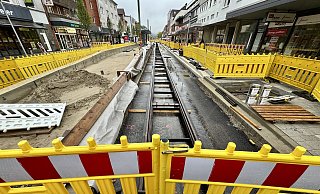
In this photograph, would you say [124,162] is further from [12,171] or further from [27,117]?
[27,117]

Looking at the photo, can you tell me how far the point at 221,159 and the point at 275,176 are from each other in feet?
1.94

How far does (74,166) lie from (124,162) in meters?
0.48

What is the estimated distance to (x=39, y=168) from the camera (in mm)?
1252

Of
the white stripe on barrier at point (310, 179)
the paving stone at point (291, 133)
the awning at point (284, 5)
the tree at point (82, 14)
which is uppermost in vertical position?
the tree at point (82, 14)

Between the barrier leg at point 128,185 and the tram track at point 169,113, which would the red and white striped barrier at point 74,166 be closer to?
the barrier leg at point 128,185

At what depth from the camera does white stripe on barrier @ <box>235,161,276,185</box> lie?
1204 mm

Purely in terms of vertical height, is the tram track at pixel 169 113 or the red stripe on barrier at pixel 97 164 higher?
the red stripe on barrier at pixel 97 164

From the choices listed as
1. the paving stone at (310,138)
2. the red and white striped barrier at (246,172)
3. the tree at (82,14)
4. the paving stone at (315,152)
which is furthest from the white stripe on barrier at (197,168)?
the tree at (82,14)

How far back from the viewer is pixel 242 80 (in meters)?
6.84

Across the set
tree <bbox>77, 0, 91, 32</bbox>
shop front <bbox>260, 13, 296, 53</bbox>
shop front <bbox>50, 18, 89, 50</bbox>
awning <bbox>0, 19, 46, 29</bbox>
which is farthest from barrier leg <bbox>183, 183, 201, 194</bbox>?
tree <bbox>77, 0, 91, 32</bbox>

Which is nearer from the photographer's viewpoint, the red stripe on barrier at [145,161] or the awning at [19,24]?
the red stripe on barrier at [145,161]

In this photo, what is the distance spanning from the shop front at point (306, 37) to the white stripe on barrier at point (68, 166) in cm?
1205

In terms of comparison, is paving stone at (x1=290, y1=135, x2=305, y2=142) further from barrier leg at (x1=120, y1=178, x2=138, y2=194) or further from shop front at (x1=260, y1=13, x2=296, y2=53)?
shop front at (x1=260, y1=13, x2=296, y2=53)

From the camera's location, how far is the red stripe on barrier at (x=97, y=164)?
1215 mm
